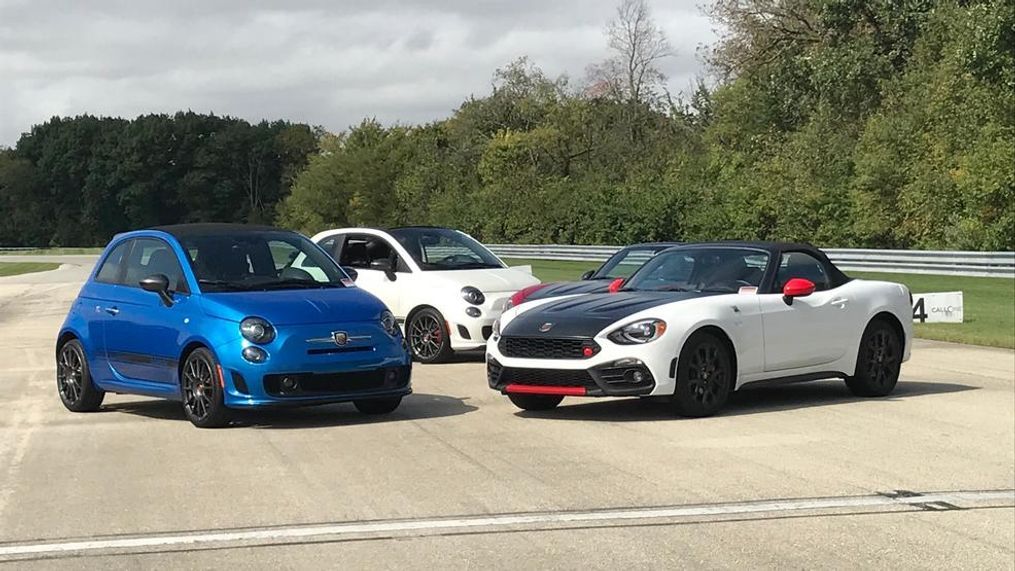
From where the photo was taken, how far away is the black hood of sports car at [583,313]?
35.7 feet

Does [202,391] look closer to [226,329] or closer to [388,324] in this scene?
[226,329]

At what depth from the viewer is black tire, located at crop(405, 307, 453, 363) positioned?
52.3ft

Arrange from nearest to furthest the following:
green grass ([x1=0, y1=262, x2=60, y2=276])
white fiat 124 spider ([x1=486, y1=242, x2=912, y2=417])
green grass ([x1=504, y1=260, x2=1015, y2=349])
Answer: white fiat 124 spider ([x1=486, y1=242, x2=912, y2=417]), green grass ([x1=504, y1=260, x2=1015, y2=349]), green grass ([x1=0, y1=262, x2=60, y2=276])

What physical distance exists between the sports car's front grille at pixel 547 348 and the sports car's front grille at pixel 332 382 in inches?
35.5

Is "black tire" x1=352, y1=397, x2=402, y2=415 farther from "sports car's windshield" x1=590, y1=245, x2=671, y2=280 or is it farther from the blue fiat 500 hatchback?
"sports car's windshield" x1=590, y1=245, x2=671, y2=280

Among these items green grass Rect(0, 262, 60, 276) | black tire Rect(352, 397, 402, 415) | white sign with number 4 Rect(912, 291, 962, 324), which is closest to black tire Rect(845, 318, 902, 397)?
black tire Rect(352, 397, 402, 415)

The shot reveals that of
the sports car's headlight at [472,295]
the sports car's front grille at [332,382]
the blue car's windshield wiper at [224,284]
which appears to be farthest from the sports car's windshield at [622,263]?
the blue car's windshield wiper at [224,284]

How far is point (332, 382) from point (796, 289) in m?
4.10

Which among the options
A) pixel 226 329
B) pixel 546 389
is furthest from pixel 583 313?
pixel 226 329

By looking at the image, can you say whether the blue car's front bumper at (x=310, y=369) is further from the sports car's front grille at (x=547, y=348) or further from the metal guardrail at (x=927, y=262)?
the metal guardrail at (x=927, y=262)

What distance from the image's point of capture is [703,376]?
10953 millimetres

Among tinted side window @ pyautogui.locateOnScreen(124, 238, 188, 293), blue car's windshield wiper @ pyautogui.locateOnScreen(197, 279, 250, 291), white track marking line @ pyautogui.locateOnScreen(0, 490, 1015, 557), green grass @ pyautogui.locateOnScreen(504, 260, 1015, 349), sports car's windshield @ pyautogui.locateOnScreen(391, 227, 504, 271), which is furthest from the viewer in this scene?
green grass @ pyautogui.locateOnScreen(504, 260, 1015, 349)

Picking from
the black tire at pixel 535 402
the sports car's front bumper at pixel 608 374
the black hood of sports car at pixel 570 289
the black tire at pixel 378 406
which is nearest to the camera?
the sports car's front bumper at pixel 608 374

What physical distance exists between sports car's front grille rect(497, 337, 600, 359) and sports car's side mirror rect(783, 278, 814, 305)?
2.05 metres
